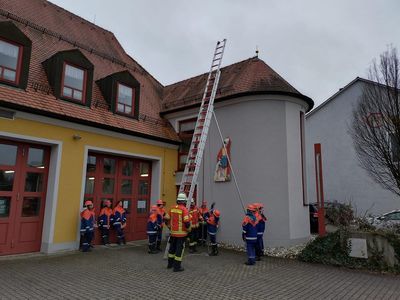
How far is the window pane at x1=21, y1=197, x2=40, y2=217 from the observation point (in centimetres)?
990

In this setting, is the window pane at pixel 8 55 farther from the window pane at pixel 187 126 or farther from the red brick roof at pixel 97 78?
the window pane at pixel 187 126

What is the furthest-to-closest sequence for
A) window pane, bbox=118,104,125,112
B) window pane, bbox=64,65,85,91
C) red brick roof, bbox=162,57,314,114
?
1. window pane, bbox=118,104,125,112
2. red brick roof, bbox=162,57,314,114
3. window pane, bbox=64,65,85,91

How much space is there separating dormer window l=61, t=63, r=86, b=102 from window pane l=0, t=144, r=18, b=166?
98.6 inches

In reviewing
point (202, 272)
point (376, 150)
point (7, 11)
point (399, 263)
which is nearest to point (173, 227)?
point (202, 272)

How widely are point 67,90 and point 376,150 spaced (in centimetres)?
1054

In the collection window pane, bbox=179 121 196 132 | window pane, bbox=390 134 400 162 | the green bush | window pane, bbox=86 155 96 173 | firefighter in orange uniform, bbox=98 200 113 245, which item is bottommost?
the green bush

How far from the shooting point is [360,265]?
30.1 feet

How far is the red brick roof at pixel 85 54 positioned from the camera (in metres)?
10.4

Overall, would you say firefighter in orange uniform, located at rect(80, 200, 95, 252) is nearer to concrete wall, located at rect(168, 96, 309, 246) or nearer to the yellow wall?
the yellow wall

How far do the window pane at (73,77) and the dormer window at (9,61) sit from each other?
1578mm

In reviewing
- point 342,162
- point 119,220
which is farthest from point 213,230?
point 342,162

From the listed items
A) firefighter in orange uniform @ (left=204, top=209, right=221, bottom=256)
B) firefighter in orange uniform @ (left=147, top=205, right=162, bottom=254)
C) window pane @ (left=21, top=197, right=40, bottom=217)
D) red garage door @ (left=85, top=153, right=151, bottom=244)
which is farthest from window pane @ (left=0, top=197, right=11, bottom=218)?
firefighter in orange uniform @ (left=204, top=209, right=221, bottom=256)

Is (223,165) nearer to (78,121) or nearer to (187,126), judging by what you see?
(187,126)

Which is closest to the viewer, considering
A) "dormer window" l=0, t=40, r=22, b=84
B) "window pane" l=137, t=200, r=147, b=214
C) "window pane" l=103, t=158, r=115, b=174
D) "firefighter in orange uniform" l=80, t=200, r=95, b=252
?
"dormer window" l=0, t=40, r=22, b=84
